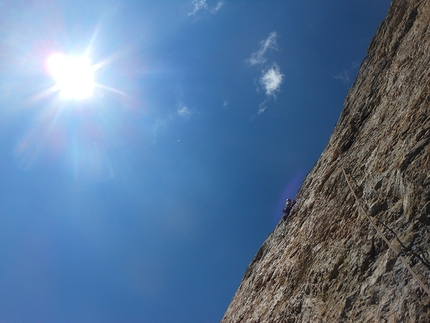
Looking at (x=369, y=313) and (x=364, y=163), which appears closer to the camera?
(x=369, y=313)

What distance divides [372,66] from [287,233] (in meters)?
7.39

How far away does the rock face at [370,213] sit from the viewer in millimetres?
4941

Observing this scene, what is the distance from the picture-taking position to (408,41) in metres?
9.45

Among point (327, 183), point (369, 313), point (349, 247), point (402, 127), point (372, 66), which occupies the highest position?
point (372, 66)

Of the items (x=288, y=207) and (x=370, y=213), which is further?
(x=288, y=207)

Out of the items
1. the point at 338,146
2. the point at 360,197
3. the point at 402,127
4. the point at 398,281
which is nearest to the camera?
the point at 398,281

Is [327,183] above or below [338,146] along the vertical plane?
below

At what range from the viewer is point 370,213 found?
652 cm

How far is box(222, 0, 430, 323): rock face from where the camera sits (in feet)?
16.2

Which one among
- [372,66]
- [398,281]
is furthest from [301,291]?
[372,66]

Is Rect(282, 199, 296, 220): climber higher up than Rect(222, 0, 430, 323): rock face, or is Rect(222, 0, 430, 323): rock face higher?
Rect(282, 199, 296, 220): climber

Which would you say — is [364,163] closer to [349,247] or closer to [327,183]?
[327,183]

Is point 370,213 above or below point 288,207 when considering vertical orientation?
below

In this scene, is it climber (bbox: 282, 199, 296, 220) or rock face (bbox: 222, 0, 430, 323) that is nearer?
rock face (bbox: 222, 0, 430, 323)
